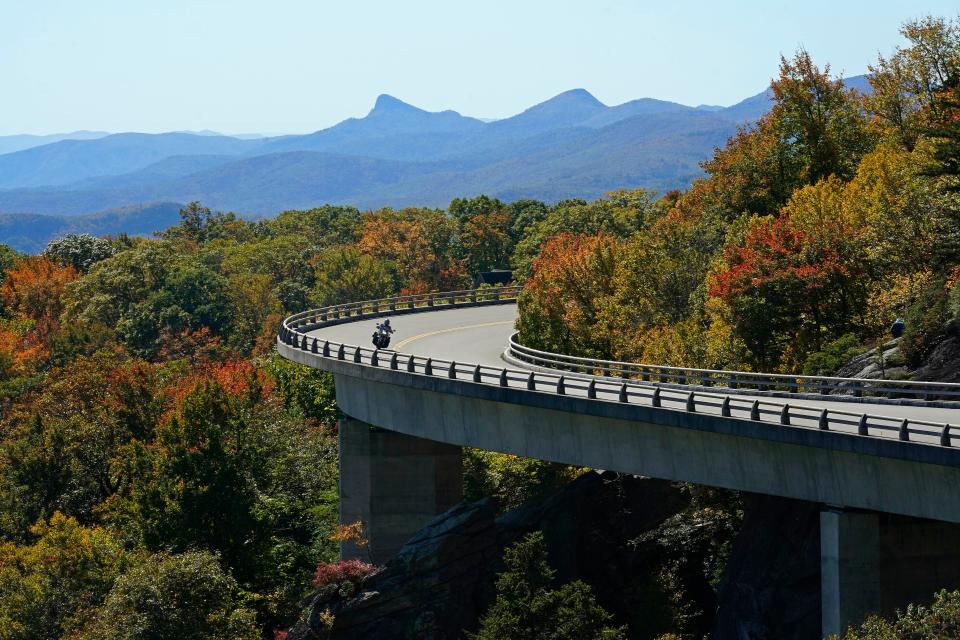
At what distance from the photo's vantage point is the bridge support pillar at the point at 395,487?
57219 mm

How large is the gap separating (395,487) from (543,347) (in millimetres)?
12906

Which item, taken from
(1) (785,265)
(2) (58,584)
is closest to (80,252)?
(2) (58,584)

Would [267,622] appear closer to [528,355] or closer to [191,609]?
[191,609]

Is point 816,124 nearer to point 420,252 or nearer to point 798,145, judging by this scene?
point 798,145

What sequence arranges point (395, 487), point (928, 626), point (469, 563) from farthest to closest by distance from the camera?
point (395, 487) → point (469, 563) → point (928, 626)

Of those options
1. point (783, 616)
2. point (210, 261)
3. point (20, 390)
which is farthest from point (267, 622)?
point (210, 261)

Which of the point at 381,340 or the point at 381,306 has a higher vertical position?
the point at 381,340

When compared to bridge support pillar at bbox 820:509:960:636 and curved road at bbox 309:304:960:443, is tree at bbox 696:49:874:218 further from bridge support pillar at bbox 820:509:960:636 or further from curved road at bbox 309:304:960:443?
bridge support pillar at bbox 820:509:960:636

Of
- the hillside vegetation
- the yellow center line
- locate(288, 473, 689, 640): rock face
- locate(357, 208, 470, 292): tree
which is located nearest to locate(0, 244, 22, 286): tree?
locate(357, 208, 470, 292): tree

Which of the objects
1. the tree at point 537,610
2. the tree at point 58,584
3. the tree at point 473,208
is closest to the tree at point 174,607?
the tree at point 58,584

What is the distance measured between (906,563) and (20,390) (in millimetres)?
76903

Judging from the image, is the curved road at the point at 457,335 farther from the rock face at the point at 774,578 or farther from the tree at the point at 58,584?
the tree at the point at 58,584

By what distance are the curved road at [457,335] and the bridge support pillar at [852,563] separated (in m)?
5.89

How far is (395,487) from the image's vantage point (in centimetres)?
5762
